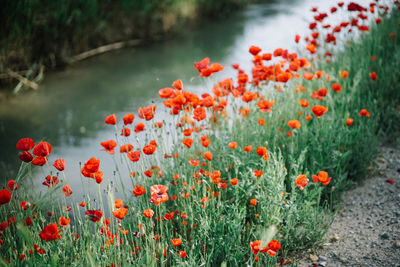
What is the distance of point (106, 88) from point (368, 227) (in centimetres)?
362

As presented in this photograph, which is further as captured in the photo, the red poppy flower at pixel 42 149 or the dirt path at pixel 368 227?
the dirt path at pixel 368 227

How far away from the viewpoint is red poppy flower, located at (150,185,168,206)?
1.52m

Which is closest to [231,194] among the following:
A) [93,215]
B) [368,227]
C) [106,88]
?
[368,227]

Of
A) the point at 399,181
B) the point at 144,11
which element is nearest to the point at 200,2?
the point at 144,11

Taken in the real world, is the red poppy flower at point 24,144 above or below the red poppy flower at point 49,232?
above

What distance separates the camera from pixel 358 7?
2941mm

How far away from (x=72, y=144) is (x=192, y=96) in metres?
2.01

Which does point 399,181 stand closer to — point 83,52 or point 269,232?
point 269,232

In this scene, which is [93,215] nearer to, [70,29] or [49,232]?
[49,232]

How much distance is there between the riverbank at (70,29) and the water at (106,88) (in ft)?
0.77

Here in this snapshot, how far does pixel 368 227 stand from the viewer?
2.09 m

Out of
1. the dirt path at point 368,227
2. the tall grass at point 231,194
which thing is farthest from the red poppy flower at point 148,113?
the dirt path at point 368,227

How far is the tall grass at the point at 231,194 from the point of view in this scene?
63.1 inches

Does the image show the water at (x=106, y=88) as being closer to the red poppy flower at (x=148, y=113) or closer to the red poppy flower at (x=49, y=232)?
the red poppy flower at (x=148, y=113)
